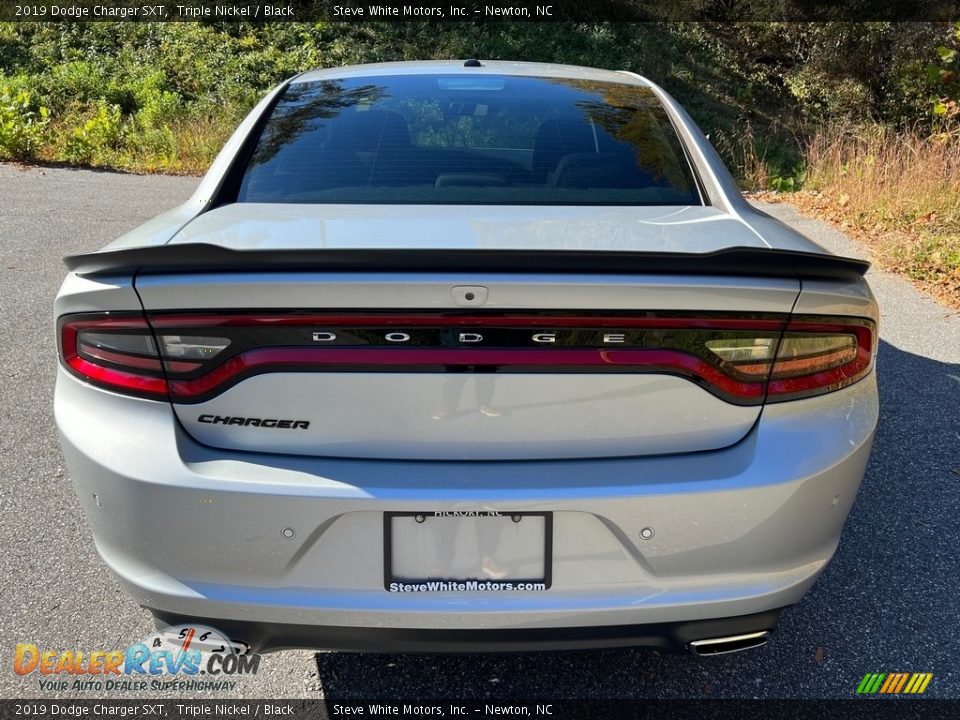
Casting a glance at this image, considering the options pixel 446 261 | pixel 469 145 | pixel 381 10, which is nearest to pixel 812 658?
pixel 446 261

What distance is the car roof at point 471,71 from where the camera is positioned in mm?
3064

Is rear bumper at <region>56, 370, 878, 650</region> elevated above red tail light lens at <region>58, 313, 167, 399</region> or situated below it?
below

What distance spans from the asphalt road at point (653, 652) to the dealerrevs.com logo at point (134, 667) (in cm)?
3

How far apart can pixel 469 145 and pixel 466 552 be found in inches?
57.6

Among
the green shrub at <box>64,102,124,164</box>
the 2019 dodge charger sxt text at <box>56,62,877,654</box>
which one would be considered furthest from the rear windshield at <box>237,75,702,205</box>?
the green shrub at <box>64,102,124,164</box>

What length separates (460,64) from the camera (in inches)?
127

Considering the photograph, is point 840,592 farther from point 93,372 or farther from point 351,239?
point 93,372

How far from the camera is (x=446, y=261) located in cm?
159

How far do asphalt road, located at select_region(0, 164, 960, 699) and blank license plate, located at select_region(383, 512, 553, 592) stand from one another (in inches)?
8.8

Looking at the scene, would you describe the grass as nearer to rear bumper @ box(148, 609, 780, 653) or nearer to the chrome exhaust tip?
the chrome exhaust tip

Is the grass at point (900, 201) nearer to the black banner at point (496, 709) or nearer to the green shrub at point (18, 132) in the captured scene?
the black banner at point (496, 709)

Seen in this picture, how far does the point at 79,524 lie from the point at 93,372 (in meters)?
1.40

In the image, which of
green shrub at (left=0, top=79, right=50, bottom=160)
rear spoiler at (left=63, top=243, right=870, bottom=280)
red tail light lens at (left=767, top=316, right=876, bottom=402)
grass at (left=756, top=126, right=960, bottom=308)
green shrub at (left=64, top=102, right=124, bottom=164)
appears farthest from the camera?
green shrub at (left=64, top=102, right=124, bottom=164)

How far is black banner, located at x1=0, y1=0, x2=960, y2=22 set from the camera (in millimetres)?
20625
